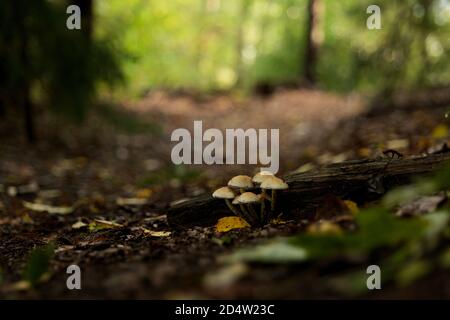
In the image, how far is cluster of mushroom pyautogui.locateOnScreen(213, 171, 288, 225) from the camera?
103 inches

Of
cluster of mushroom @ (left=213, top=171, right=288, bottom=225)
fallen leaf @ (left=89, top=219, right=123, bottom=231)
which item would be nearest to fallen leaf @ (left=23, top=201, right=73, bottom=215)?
fallen leaf @ (left=89, top=219, right=123, bottom=231)

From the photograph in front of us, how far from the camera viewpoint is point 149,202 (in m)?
4.33

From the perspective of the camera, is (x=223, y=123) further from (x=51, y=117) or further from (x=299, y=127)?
(x=51, y=117)

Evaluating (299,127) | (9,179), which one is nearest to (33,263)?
(9,179)

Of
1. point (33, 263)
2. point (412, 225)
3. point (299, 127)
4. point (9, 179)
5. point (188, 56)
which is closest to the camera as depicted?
point (412, 225)

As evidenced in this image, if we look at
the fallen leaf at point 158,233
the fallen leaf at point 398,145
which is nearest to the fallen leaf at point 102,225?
the fallen leaf at point 158,233

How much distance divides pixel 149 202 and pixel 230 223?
1.69 metres

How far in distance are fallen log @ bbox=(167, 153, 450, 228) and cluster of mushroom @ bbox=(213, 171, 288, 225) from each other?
4.5 inches

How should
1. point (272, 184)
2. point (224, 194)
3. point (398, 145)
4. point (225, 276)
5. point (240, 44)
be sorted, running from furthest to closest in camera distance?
point (240, 44)
point (398, 145)
point (224, 194)
point (272, 184)
point (225, 276)

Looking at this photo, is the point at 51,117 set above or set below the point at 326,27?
below

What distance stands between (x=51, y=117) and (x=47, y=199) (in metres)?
3.49

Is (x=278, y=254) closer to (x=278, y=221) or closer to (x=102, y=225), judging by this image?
(x=278, y=221)

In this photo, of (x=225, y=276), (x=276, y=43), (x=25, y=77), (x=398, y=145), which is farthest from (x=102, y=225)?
(x=276, y=43)
